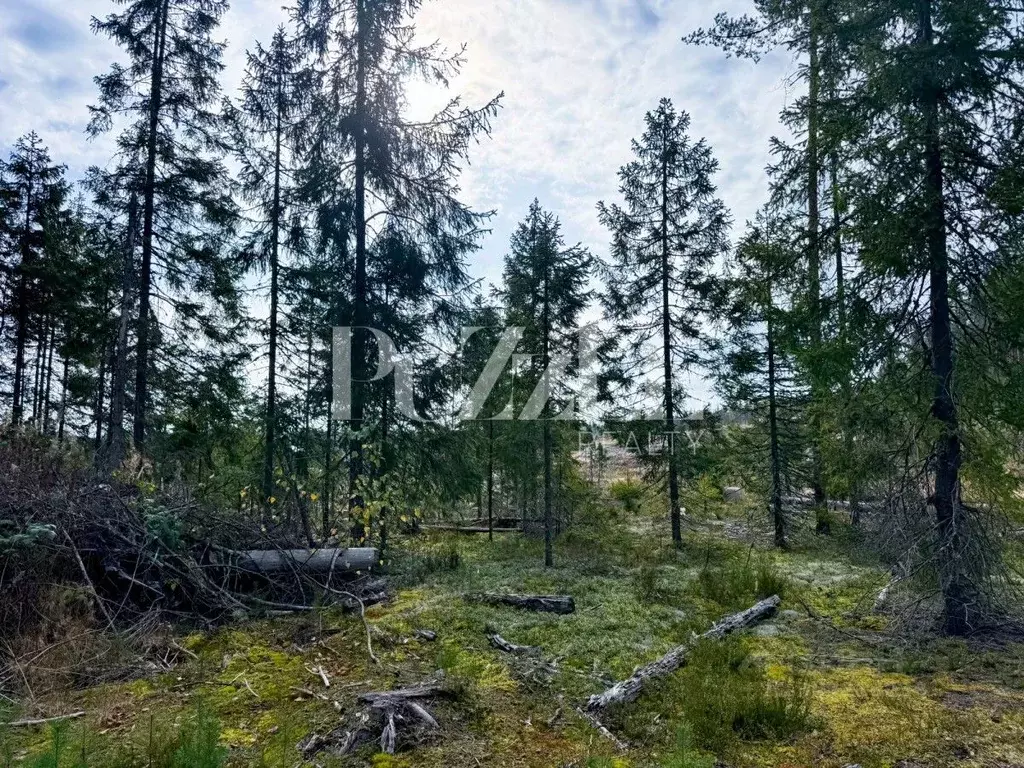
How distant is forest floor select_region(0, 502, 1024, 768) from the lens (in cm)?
354

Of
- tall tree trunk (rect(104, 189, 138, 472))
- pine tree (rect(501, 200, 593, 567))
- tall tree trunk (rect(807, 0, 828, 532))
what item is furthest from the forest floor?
tall tree trunk (rect(104, 189, 138, 472))

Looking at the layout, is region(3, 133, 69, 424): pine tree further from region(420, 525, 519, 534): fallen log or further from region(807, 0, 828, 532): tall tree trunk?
region(807, 0, 828, 532): tall tree trunk

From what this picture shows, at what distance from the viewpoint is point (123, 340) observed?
10953 mm

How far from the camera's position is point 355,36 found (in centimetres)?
1023

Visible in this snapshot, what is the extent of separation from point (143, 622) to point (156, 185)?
10.2 m

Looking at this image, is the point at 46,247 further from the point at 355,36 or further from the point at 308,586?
the point at 308,586

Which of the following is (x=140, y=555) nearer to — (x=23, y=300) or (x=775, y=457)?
(x=775, y=457)

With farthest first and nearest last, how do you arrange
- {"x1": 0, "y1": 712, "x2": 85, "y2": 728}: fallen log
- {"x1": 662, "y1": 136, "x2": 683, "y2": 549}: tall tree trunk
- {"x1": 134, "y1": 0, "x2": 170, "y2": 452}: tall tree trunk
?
1. {"x1": 662, "y1": 136, "x2": 683, "y2": 549}: tall tree trunk
2. {"x1": 134, "y1": 0, "x2": 170, "y2": 452}: tall tree trunk
3. {"x1": 0, "y1": 712, "x2": 85, "y2": 728}: fallen log

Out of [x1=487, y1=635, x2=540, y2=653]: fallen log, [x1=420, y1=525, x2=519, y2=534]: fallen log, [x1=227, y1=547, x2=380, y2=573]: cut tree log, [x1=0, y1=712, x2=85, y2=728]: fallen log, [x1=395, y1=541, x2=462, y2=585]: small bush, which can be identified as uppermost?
[x1=227, y1=547, x2=380, y2=573]: cut tree log

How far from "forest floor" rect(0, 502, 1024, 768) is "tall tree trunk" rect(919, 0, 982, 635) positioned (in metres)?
0.55

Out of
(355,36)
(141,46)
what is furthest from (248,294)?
(355,36)

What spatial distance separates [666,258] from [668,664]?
36.7 feet

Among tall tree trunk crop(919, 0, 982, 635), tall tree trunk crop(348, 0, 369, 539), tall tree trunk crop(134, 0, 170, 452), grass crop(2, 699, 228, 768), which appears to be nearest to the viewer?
grass crop(2, 699, 228, 768)

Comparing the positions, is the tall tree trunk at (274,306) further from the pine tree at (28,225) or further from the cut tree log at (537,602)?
the pine tree at (28,225)
